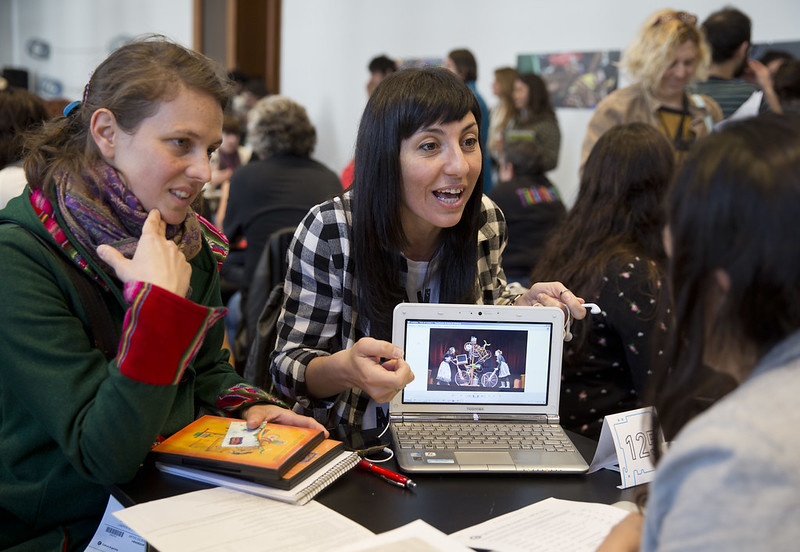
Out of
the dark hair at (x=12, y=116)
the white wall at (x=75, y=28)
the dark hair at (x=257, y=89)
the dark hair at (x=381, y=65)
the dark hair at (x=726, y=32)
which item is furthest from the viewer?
the white wall at (x=75, y=28)

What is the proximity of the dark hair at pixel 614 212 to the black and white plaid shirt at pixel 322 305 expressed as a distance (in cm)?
63

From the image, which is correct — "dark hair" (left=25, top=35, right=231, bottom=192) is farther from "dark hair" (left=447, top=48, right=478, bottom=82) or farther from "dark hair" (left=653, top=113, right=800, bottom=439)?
"dark hair" (left=447, top=48, right=478, bottom=82)

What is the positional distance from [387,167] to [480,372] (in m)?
0.49

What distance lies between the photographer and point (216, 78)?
1.34m

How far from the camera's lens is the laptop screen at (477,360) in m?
1.42

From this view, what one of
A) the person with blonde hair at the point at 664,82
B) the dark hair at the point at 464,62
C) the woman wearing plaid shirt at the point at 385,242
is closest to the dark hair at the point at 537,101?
the dark hair at the point at 464,62

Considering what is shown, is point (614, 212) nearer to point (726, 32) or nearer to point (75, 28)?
point (726, 32)

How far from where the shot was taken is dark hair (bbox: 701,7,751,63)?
11.5 feet

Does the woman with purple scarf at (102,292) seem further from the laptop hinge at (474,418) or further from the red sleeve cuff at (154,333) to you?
the laptop hinge at (474,418)

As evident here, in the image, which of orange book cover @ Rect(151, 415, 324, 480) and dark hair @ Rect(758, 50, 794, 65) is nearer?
orange book cover @ Rect(151, 415, 324, 480)

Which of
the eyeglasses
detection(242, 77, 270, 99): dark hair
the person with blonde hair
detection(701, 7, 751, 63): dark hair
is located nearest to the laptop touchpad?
the person with blonde hair

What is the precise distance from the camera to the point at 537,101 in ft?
15.9

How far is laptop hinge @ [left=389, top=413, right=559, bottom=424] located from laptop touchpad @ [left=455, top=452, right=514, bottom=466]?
Answer: 126 mm

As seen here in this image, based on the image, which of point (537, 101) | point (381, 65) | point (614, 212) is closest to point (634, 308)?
point (614, 212)
